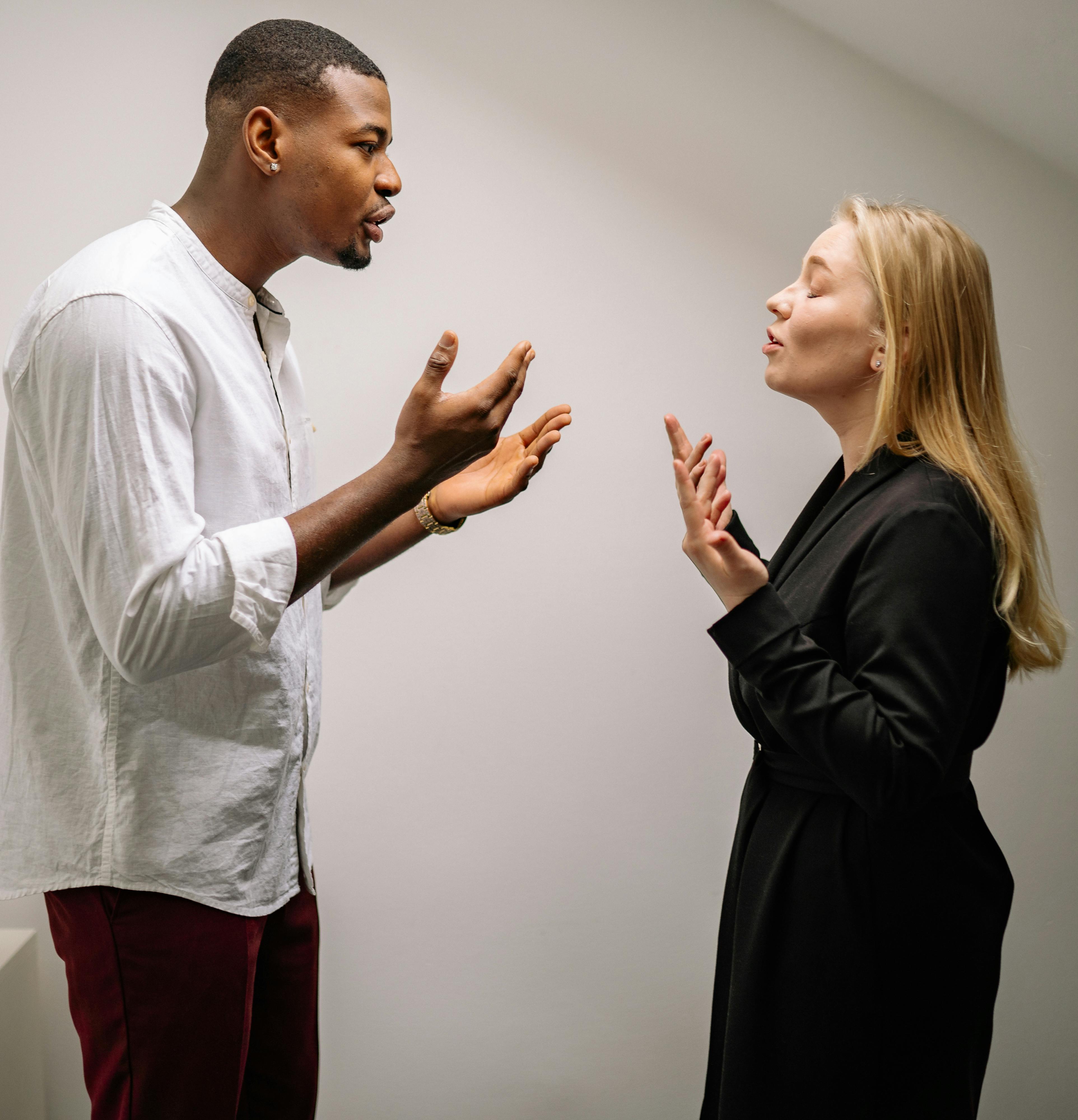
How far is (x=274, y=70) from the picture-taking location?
1.27 metres

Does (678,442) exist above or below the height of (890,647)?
above

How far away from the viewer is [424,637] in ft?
7.34

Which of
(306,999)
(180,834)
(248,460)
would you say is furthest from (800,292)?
(306,999)

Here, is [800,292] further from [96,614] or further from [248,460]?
[96,614]

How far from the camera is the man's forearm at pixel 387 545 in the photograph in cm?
160

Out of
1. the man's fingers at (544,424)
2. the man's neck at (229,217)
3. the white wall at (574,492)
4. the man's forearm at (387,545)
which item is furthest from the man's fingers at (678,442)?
the white wall at (574,492)

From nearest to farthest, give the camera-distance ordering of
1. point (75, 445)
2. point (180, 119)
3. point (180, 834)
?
point (75, 445), point (180, 834), point (180, 119)

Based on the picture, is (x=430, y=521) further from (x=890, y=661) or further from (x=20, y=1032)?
Answer: (x=20, y=1032)

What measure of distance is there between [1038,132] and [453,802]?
200cm

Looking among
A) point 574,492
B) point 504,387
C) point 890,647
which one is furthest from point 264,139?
point 574,492

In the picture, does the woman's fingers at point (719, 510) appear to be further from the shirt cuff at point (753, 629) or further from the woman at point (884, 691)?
the shirt cuff at point (753, 629)

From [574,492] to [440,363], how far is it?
116cm

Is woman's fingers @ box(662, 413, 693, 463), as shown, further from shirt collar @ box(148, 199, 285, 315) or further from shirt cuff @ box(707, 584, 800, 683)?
shirt collar @ box(148, 199, 285, 315)

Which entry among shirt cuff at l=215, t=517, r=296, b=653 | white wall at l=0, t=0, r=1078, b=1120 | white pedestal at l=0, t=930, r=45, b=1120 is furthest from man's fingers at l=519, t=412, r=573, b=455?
white pedestal at l=0, t=930, r=45, b=1120
